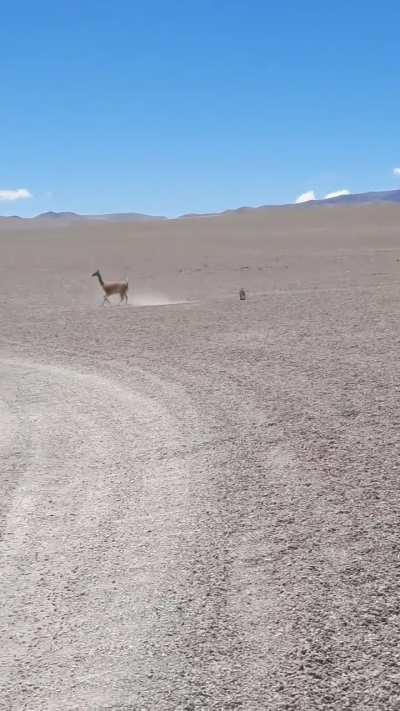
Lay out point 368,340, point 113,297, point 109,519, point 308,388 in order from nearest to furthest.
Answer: point 109,519
point 308,388
point 368,340
point 113,297

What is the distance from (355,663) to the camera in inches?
195

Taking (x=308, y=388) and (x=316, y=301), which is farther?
(x=316, y=301)

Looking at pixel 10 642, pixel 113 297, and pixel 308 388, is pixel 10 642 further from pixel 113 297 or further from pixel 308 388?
pixel 113 297

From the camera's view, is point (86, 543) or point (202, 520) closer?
point (86, 543)

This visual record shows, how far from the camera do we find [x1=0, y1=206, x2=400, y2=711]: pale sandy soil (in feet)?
16.3

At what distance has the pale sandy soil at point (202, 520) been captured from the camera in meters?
4.96

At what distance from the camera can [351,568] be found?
6207 millimetres

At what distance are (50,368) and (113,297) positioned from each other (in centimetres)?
1612

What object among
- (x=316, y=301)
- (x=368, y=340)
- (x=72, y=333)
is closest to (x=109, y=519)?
(x=368, y=340)

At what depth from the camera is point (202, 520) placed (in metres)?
7.34

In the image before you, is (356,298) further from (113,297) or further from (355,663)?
(355,663)

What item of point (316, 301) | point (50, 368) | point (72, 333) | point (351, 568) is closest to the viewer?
point (351, 568)

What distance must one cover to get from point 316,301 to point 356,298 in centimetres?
111

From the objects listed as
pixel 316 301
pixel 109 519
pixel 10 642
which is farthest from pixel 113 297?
pixel 10 642
